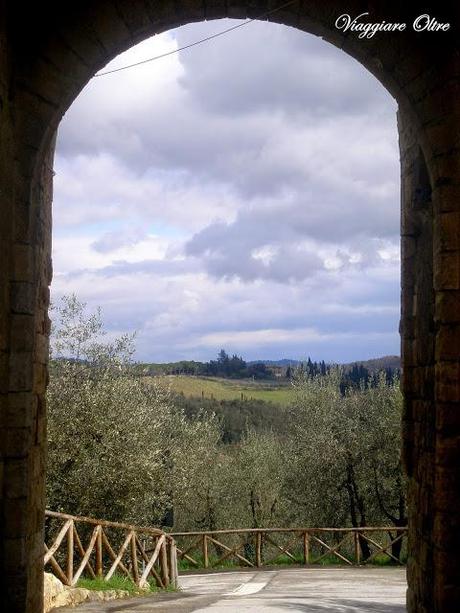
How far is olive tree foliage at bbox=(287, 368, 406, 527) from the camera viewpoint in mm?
18203

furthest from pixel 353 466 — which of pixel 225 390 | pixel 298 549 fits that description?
pixel 225 390

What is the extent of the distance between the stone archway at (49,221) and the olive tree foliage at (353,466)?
13937 millimetres

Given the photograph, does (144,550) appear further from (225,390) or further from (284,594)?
(225,390)

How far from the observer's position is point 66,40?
14.3ft

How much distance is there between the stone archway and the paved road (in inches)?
106

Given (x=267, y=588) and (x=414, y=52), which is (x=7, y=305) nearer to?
(x=414, y=52)

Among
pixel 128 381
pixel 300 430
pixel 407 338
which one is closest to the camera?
pixel 407 338

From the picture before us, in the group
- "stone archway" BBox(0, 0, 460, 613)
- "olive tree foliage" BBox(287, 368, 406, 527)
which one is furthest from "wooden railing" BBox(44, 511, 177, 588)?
"olive tree foliage" BBox(287, 368, 406, 527)

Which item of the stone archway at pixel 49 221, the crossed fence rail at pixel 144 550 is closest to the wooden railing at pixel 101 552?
the crossed fence rail at pixel 144 550

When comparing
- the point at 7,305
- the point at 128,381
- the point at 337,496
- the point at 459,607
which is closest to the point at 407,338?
the point at 459,607

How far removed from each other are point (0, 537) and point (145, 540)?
37.7 feet

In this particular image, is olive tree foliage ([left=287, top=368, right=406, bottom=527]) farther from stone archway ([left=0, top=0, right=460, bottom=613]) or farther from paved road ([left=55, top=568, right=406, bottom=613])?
stone archway ([left=0, top=0, right=460, bottom=613])

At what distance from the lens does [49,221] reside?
4793 millimetres

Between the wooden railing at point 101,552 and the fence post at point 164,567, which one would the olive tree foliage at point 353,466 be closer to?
the wooden railing at point 101,552
